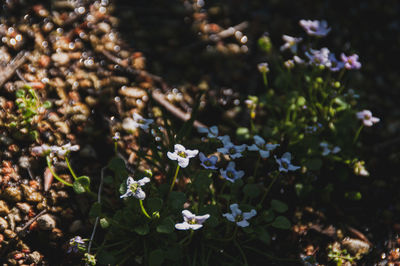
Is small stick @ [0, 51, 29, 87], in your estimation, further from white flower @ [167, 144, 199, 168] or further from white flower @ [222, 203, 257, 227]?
white flower @ [222, 203, 257, 227]

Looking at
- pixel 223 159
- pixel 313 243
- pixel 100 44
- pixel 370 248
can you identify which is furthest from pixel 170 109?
pixel 370 248

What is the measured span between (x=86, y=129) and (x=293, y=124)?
1.07 metres

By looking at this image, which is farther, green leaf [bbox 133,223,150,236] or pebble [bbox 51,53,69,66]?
pebble [bbox 51,53,69,66]

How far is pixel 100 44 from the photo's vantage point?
8.12ft

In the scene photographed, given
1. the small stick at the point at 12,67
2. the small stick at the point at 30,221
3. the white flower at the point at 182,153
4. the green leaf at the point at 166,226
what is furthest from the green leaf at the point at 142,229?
the small stick at the point at 12,67

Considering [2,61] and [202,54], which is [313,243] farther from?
[2,61]

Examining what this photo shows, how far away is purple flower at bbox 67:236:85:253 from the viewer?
1.46 m

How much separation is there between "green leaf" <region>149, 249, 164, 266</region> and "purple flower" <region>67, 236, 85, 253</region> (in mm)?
254

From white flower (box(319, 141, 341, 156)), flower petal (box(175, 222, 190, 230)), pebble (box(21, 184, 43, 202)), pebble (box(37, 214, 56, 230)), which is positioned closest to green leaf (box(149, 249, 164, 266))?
flower petal (box(175, 222, 190, 230))

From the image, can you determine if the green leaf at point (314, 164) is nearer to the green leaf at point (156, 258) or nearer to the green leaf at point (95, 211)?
the green leaf at point (156, 258)

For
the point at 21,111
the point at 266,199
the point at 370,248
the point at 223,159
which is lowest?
the point at 370,248

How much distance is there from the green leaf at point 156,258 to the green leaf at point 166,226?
79mm

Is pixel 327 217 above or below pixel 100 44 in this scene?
below

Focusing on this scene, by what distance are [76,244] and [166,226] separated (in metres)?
0.37
